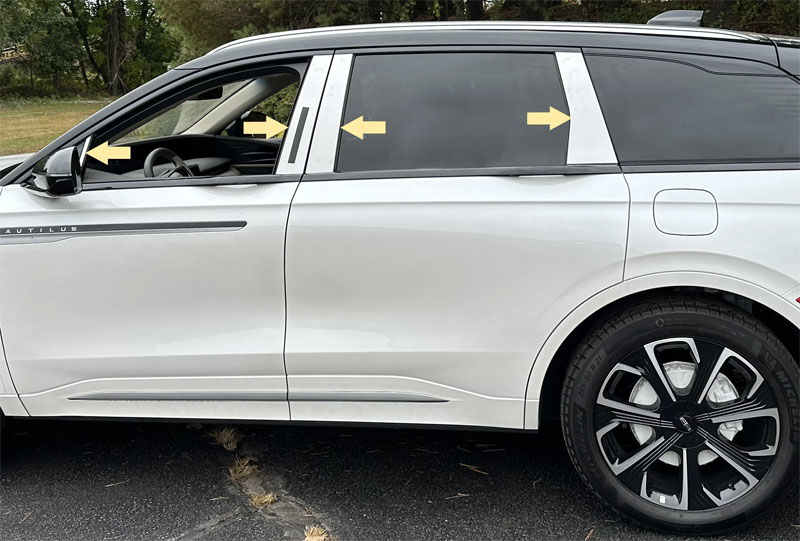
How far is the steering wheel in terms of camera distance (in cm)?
275

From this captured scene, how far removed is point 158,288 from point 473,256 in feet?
3.78

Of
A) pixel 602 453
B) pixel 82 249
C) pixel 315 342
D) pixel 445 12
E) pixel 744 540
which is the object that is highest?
pixel 445 12

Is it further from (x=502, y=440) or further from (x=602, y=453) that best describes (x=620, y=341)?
(x=502, y=440)

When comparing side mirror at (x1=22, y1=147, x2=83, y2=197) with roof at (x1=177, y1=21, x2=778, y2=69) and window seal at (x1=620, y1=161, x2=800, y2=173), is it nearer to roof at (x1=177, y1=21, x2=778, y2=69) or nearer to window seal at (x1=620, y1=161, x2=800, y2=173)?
roof at (x1=177, y1=21, x2=778, y2=69)

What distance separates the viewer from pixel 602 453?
7.61ft

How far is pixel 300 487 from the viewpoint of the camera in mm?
2660

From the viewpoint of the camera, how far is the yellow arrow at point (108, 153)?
2.70 m

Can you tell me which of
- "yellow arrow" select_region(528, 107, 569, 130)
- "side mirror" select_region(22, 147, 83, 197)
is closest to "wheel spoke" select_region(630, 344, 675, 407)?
"yellow arrow" select_region(528, 107, 569, 130)

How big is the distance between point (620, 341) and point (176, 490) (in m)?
1.84

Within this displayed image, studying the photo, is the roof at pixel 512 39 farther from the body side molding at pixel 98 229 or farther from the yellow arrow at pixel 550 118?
the body side molding at pixel 98 229

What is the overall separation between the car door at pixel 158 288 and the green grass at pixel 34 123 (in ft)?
20.8

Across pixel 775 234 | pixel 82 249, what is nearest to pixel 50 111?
pixel 82 249

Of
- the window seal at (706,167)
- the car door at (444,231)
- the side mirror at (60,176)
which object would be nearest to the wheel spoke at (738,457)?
the car door at (444,231)

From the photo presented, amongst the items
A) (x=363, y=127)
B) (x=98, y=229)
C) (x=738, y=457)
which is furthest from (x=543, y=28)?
(x=98, y=229)
